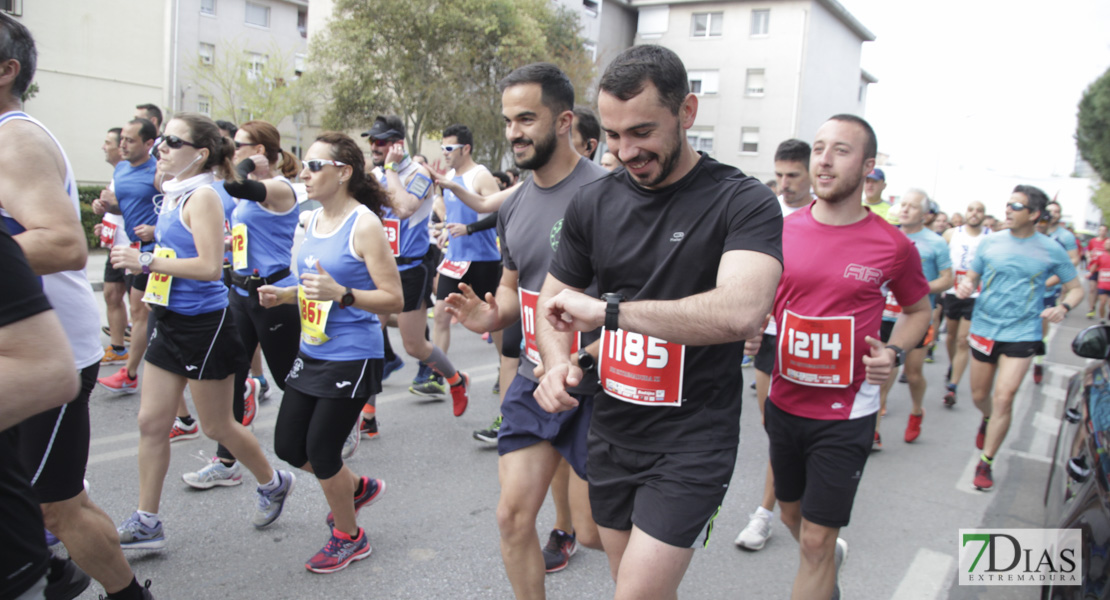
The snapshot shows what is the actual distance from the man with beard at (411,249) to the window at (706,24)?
121ft

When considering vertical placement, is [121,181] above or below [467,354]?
above

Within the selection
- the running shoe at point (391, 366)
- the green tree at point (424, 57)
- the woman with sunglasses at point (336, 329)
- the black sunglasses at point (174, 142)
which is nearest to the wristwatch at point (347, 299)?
the woman with sunglasses at point (336, 329)

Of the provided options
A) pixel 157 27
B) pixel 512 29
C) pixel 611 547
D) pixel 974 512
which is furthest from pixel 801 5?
pixel 611 547

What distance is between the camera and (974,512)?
4840 mm

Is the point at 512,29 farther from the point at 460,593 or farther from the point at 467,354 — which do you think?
the point at 460,593

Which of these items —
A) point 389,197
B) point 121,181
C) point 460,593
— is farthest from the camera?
point 121,181

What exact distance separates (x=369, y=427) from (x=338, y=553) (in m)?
1.96

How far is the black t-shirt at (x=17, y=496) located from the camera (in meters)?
1.49

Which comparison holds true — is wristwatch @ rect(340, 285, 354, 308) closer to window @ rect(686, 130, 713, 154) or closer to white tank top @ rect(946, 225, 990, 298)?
white tank top @ rect(946, 225, 990, 298)

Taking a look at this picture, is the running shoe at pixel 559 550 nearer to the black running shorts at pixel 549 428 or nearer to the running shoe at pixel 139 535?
the black running shorts at pixel 549 428

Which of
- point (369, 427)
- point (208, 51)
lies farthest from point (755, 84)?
point (369, 427)

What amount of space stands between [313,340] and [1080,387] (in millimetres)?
3630

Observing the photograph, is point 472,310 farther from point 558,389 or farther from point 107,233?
point 107,233

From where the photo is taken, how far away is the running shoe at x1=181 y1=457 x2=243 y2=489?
4.35m
